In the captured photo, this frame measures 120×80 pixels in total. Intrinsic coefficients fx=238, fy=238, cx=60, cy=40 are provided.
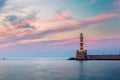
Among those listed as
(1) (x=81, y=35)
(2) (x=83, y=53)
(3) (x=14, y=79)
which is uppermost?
(1) (x=81, y=35)

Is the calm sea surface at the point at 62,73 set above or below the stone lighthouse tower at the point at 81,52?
below

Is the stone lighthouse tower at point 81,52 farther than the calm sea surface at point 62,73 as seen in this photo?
Yes

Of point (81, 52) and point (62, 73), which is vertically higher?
point (81, 52)

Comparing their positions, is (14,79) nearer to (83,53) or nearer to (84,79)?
(84,79)

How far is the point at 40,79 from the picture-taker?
2442 inches

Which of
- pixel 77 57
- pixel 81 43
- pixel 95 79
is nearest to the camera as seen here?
pixel 95 79

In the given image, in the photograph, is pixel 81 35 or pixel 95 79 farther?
pixel 81 35

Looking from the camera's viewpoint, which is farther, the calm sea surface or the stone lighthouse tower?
the stone lighthouse tower

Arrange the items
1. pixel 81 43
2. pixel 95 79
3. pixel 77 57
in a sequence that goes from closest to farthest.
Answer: pixel 95 79 < pixel 81 43 < pixel 77 57

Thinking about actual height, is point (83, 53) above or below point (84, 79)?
above

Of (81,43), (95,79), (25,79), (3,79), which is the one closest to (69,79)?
(95,79)

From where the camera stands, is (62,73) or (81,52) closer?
(62,73)

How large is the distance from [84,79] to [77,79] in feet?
5.97

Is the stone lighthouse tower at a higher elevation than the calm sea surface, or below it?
higher
